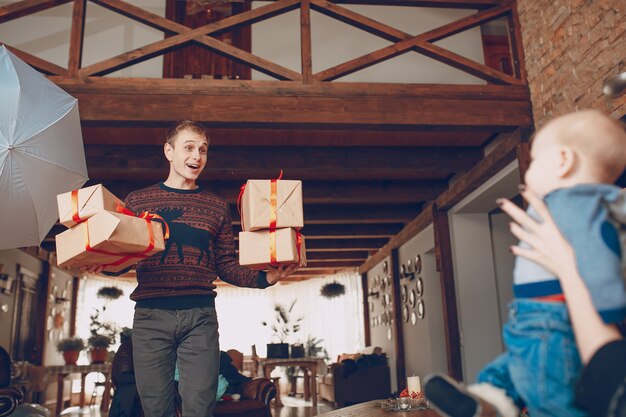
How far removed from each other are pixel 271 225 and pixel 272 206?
0.06m

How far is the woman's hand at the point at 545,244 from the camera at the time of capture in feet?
3.13

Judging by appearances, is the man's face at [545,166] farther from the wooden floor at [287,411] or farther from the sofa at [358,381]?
the sofa at [358,381]

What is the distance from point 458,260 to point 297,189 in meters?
4.68

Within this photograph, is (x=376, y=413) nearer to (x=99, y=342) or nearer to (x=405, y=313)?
(x=99, y=342)

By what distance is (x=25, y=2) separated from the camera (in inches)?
161

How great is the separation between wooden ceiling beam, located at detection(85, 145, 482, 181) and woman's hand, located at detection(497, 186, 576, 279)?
4220mm

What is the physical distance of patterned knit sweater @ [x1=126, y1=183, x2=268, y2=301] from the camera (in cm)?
181

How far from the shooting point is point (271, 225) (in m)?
1.91

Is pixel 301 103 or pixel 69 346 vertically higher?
pixel 301 103

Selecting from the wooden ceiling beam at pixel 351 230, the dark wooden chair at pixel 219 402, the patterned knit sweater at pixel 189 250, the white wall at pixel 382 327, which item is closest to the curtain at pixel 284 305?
the white wall at pixel 382 327

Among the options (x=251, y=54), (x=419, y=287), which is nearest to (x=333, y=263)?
(x=419, y=287)

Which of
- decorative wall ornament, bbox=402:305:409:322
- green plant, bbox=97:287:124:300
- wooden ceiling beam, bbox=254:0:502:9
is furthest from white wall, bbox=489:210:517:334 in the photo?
green plant, bbox=97:287:124:300

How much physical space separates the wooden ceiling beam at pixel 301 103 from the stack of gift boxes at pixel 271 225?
2.10 m

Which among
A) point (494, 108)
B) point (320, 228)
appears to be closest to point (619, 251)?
point (494, 108)
